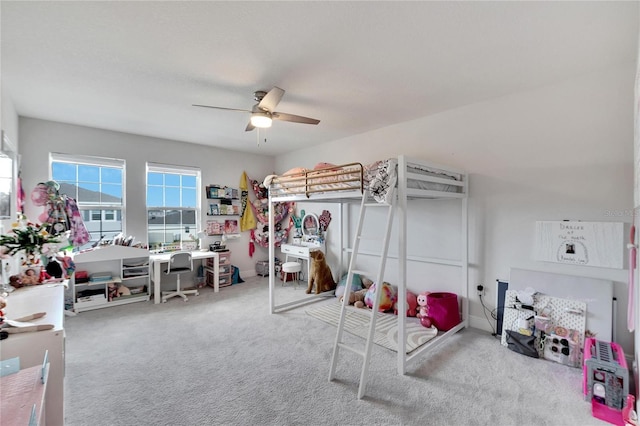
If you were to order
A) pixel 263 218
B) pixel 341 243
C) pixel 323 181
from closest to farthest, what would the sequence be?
pixel 323 181 < pixel 341 243 < pixel 263 218

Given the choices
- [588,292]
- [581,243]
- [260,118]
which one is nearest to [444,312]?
[588,292]

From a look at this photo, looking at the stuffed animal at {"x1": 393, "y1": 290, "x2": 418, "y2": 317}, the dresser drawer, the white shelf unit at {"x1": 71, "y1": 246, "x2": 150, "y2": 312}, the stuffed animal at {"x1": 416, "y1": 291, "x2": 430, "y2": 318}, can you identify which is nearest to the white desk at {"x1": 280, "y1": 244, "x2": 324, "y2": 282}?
the dresser drawer

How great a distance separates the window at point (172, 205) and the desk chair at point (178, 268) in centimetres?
62

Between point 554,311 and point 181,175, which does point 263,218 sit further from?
point 554,311

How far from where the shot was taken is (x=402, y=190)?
230cm

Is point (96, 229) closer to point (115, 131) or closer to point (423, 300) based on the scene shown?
point (115, 131)

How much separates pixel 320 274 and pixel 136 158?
3.42m

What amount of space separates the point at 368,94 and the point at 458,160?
4.51 ft

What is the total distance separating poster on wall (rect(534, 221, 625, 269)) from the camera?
2.38 meters

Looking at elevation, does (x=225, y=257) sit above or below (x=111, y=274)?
above

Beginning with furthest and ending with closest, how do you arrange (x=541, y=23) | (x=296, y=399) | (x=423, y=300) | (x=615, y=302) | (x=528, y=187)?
(x=423, y=300) → (x=528, y=187) → (x=615, y=302) → (x=296, y=399) → (x=541, y=23)

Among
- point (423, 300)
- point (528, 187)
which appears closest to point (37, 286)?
point (423, 300)

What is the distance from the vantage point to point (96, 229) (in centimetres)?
412

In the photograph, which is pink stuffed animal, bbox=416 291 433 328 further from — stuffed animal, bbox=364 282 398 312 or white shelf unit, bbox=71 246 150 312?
white shelf unit, bbox=71 246 150 312
